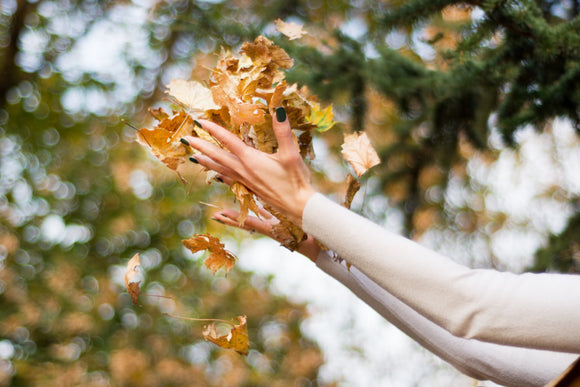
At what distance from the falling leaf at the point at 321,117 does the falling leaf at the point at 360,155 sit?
0.25 feet

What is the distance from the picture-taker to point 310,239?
105 cm

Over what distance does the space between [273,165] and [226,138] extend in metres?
0.10

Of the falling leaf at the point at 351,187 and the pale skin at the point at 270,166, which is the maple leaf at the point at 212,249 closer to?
the pale skin at the point at 270,166

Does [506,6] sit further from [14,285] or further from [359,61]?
[14,285]

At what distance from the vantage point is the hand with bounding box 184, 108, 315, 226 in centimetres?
83

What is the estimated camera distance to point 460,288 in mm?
773

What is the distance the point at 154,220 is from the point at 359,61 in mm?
3167

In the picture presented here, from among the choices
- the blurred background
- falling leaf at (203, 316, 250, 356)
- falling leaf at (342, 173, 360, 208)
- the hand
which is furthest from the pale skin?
the blurred background

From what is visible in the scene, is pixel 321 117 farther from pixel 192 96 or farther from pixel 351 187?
pixel 192 96

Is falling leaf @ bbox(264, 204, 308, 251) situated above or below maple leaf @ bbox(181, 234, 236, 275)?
above

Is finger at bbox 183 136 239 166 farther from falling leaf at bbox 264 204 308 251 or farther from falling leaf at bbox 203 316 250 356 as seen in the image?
falling leaf at bbox 203 316 250 356

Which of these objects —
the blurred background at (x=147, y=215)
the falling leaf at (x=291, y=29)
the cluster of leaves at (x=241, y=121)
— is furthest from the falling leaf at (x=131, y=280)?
the blurred background at (x=147, y=215)

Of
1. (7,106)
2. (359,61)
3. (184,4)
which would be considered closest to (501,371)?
(359,61)

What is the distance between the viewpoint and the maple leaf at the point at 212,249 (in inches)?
36.5
